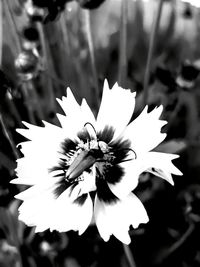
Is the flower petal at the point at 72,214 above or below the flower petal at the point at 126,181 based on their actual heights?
below

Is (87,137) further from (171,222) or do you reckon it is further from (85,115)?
(171,222)

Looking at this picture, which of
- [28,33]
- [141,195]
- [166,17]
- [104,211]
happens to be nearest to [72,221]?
[104,211]

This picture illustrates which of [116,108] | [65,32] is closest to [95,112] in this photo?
[65,32]

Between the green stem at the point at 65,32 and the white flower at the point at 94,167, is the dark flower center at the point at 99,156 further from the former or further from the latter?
the green stem at the point at 65,32

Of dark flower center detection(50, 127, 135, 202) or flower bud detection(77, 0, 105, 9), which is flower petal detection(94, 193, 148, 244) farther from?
flower bud detection(77, 0, 105, 9)

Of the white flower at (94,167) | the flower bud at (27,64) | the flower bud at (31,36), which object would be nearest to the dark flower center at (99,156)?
the white flower at (94,167)

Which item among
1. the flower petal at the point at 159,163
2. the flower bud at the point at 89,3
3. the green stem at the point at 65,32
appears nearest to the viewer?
the flower petal at the point at 159,163

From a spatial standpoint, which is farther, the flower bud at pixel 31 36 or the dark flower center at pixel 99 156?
the flower bud at pixel 31 36
